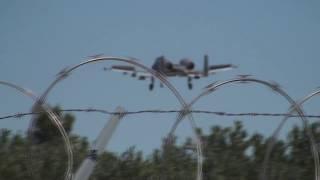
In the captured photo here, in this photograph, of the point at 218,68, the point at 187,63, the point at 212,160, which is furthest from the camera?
the point at 218,68

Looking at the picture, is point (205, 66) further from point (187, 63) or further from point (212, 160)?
point (212, 160)

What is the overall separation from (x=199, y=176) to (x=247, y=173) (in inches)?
426

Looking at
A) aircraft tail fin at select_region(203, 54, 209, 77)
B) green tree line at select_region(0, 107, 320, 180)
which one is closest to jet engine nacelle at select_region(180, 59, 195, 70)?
aircraft tail fin at select_region(203, 54, 209, 77)

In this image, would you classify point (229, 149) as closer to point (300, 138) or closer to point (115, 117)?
point (300, 138)

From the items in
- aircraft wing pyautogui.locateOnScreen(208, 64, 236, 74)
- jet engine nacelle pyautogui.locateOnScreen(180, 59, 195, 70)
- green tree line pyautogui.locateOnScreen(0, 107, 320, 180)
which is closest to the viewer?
green tree line pyautogui.locateOnScreen(0, 107, 320, 180)

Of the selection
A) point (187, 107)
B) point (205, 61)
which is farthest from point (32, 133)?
point (205, 61)

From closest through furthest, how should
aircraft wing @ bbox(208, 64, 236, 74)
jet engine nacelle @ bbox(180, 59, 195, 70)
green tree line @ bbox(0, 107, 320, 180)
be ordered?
green tree line @ bbox(0, 107, 320, 180), jet engine nacelle @ bbox(180, 59, 195, 70), aircraft wing @ bbox(208, 64, 236, 74)

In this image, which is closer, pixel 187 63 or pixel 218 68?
pixel 187 63

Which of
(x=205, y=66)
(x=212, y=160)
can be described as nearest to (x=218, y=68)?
(x=205, y=66)

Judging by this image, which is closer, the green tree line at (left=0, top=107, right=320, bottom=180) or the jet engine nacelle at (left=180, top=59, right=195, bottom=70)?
the green tree line at (left=0, top=107, right=320, bottom=180)

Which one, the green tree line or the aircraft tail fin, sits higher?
the aircraft tail fin

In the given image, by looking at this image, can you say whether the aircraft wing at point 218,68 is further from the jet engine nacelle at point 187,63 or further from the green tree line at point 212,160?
the green tree line at point 212,160

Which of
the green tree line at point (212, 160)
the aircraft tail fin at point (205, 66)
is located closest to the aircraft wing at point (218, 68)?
the aircraft tail fin at point (205, 66)

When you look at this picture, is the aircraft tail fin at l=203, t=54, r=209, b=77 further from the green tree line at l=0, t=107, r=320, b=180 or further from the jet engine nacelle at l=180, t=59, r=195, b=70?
the green tree line at l=0, t=107, r=320, b=180
